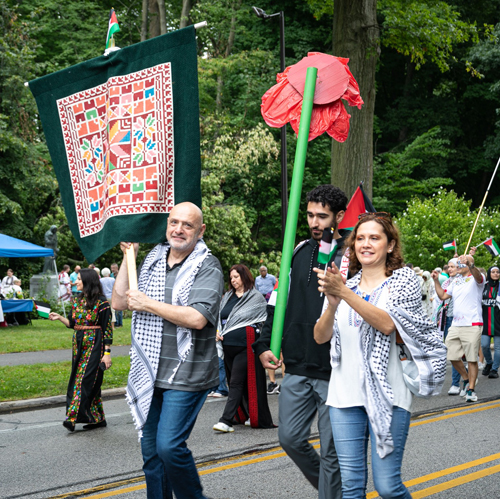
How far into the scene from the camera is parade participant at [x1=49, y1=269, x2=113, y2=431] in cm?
759

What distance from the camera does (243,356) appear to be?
8016 mm

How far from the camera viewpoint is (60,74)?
4.42 m

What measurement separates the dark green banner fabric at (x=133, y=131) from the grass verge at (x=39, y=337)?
1110 centimetres

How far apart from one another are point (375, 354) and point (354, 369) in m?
0.16

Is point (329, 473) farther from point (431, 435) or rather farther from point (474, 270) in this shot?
point (474, 270)

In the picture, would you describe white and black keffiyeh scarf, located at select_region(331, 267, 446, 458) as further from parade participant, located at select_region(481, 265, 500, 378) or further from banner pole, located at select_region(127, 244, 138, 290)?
parade participant, located at select_region(481, 265, 500, 378)

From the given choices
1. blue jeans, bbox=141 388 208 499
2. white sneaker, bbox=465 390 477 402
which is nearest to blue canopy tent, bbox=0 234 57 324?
white sneaker, bbox=465 390 477 402

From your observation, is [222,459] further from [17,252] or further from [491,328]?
[17,252]

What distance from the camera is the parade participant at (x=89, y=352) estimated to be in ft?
24.9

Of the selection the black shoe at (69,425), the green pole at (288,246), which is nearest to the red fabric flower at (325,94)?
the green pole at (288,246)

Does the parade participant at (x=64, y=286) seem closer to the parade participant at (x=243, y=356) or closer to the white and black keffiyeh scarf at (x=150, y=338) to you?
the parade participant at (x=243, y=356)

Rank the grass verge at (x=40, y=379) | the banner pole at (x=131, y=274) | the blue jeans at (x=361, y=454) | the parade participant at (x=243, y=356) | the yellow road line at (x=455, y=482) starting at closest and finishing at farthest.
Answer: the blue jeans at (x=361, y=454), the banner pole at (x=131, y=274), the yellow road line at (x=455, y=482), the parade participant at (x=243, y=356), the grass verge at (x=40, y=379)

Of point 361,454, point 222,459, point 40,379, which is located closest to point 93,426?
point 222,459

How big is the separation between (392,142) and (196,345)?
114 feet
